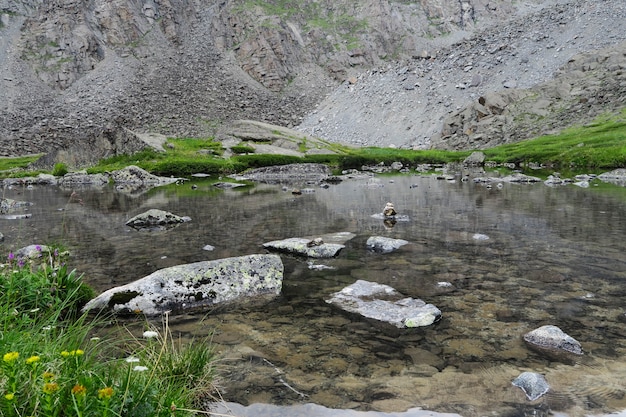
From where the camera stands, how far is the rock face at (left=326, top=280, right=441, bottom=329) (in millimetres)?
7070

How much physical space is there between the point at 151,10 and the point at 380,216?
21119 centimetres

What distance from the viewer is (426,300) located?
819cm

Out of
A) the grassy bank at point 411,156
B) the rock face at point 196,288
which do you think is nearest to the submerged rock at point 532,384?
the rock face at point 196,288

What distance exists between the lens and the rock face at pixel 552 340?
5930 mm

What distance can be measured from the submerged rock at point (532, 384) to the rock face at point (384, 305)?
1996 mm

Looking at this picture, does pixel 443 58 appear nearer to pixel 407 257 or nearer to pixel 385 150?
pixel 385 150

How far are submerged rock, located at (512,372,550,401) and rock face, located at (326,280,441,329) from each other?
200cm

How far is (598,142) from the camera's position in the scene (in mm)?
70188

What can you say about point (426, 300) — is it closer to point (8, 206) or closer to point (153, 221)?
point (153, 221)

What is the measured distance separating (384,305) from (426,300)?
1.00m

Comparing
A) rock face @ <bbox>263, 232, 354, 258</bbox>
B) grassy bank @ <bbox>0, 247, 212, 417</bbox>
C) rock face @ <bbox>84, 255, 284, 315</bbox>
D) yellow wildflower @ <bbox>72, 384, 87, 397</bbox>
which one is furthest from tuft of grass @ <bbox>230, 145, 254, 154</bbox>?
yellow wildflower @ <bbox>72, 384, 87, 397</bbox>

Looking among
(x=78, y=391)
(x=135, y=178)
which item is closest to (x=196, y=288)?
(x=78, y=391)

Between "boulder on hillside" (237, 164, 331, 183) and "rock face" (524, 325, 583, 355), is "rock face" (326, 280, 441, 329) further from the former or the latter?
"boulder on hillside" (237, 164, 331, 183)

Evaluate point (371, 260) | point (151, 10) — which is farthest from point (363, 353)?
point (151, 10)
